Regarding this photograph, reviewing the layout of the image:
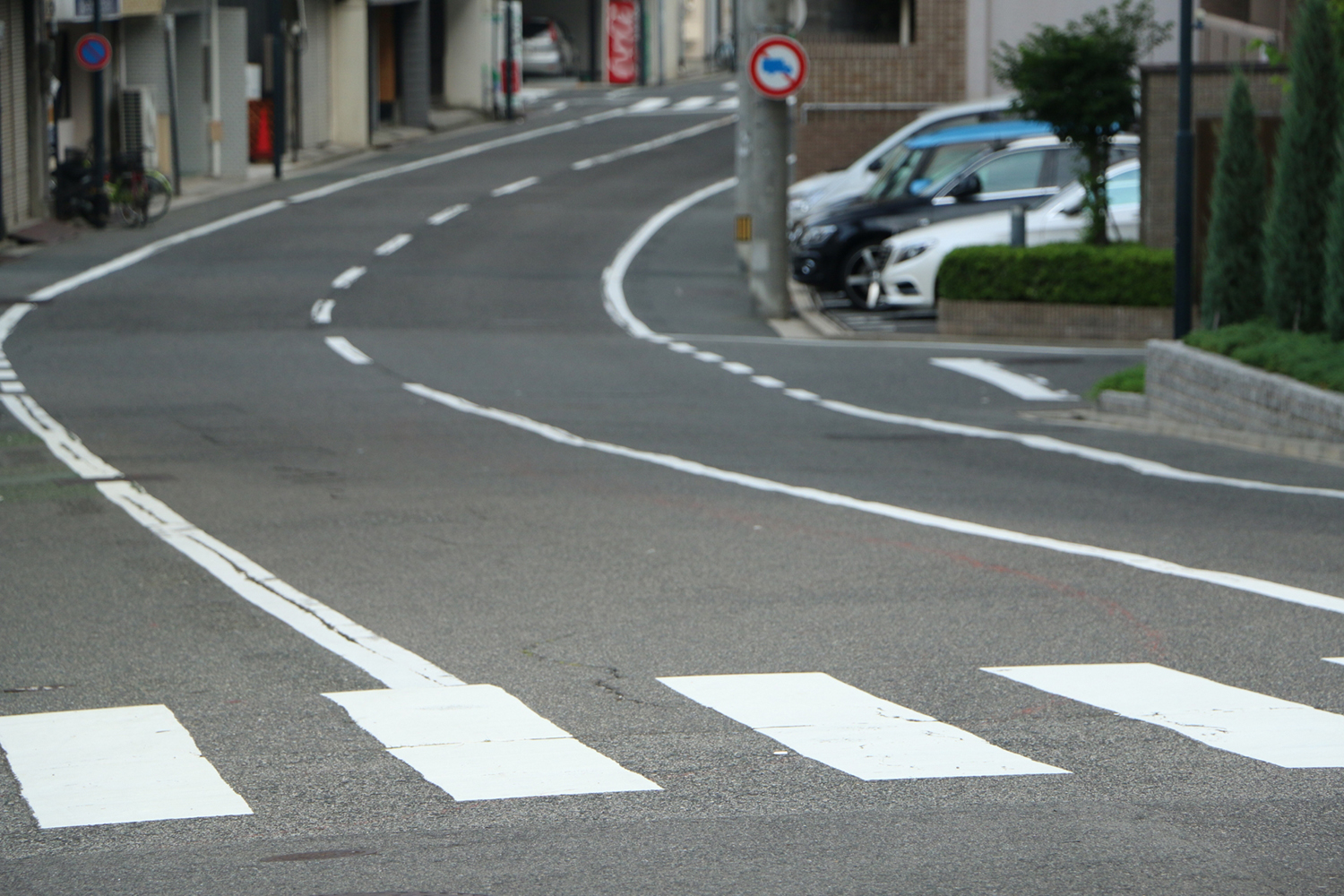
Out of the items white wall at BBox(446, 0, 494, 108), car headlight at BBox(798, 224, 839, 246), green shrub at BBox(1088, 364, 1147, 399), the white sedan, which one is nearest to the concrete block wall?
green shrub at BBox(1088, 364, 1147, 399)

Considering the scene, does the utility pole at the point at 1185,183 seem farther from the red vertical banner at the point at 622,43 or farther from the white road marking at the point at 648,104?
the red vertical banner at the point at 622,43

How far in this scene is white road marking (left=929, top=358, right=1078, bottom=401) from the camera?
55.6ft

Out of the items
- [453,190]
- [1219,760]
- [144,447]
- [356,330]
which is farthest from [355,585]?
[453,190]

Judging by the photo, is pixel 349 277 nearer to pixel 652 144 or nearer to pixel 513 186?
pixel 513 186

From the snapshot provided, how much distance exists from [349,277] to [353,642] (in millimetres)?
19231

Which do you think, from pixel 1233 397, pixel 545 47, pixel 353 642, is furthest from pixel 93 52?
A: pixel 545 47

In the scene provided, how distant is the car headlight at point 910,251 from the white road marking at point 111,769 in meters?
17.1

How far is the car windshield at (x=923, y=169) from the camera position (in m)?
24.4

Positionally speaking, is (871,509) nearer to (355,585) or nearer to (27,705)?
(355,585)

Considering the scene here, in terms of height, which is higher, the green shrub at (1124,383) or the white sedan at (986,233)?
the white sedan at (986,233)

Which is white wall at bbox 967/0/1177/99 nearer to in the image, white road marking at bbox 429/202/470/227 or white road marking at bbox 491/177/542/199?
white road marking at bbox 491/177/542/199

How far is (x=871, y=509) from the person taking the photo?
10.6 meters

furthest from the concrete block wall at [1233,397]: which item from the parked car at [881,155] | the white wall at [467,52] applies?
the white wall at [467,52]

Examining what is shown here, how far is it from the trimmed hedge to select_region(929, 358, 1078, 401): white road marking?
6.29 feet
